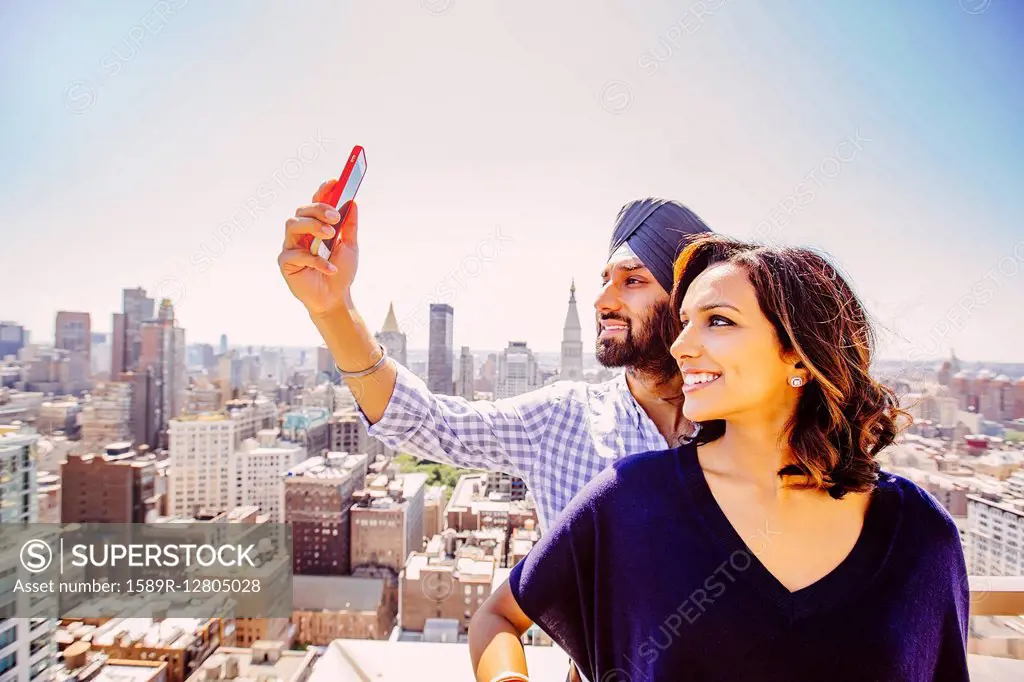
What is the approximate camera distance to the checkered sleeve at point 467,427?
28.3 inches

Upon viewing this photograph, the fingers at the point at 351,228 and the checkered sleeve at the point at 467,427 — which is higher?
the fingers at the point at 351,228

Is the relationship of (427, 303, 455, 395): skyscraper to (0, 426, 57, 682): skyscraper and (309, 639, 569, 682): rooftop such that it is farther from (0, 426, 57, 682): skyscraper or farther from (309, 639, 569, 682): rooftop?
Result: (309, 639, 569, 682): rooftop

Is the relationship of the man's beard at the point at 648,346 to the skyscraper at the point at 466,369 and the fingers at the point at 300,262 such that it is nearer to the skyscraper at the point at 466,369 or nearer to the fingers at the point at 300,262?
the fingers at the point at 300,262

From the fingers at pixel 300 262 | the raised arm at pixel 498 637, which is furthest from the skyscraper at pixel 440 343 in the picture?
the raised arm at pixel 498 637

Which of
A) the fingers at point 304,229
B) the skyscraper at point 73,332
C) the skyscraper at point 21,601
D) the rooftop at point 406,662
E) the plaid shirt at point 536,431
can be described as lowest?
the skyscraper at point 21,601

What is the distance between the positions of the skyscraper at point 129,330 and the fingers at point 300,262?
11150mm

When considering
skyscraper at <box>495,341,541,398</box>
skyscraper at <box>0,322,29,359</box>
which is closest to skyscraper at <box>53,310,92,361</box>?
skyscraper at <box>0,322,29,359</box>

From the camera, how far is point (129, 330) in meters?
9.88

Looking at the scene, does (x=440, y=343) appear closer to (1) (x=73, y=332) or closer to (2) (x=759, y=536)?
(1) (x=73, y=332)

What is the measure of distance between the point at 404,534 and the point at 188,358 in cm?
786

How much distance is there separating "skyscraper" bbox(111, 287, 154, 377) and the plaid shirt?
1117 centimetres

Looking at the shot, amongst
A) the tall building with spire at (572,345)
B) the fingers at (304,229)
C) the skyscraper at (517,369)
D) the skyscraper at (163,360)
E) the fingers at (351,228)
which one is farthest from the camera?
the skyscraper at (163,360)

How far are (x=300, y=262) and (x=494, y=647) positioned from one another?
1.59 feet

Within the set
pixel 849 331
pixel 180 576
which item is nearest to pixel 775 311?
pixel 849 331
